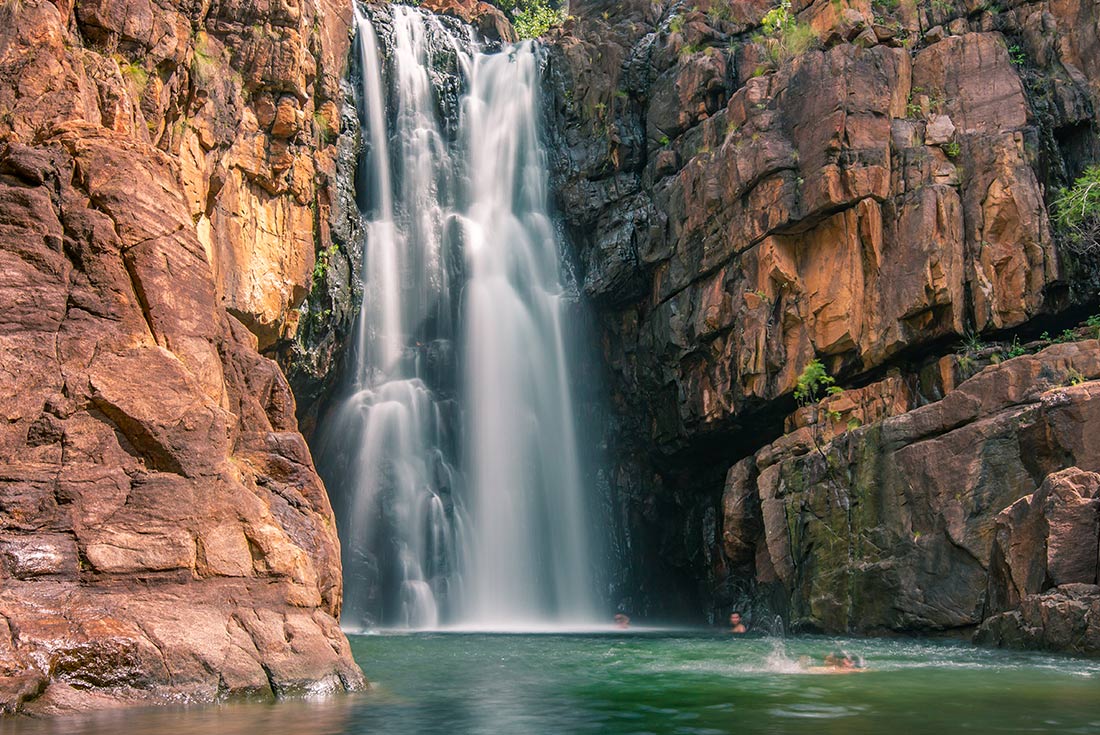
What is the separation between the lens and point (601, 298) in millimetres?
34500

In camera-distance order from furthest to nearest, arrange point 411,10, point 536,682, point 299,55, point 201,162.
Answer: point 411,10
point 299,55
point 201,162
point 536,682

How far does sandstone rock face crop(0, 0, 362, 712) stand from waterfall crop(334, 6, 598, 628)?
13995 mm

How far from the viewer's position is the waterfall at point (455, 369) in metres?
31.0

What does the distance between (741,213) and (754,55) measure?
6.52 meters

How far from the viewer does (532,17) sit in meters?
54.9

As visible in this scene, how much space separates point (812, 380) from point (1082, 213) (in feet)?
26.1

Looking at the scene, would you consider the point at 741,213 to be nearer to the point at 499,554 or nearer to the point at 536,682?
the point at 499,554

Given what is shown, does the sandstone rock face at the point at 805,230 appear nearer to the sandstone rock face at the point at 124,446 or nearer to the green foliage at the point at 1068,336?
the green foliage at the point at 1068,336

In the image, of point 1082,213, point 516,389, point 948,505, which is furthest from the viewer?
point 516,389

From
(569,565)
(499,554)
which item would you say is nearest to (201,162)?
(499,554)

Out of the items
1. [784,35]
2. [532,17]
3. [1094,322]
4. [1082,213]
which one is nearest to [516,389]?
[784,35]

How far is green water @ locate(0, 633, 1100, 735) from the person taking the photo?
32.3 ft

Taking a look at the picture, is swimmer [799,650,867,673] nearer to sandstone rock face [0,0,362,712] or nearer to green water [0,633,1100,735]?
green water [0,633,1100,735]

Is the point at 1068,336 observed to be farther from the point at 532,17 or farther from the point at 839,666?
the point at 532,17
